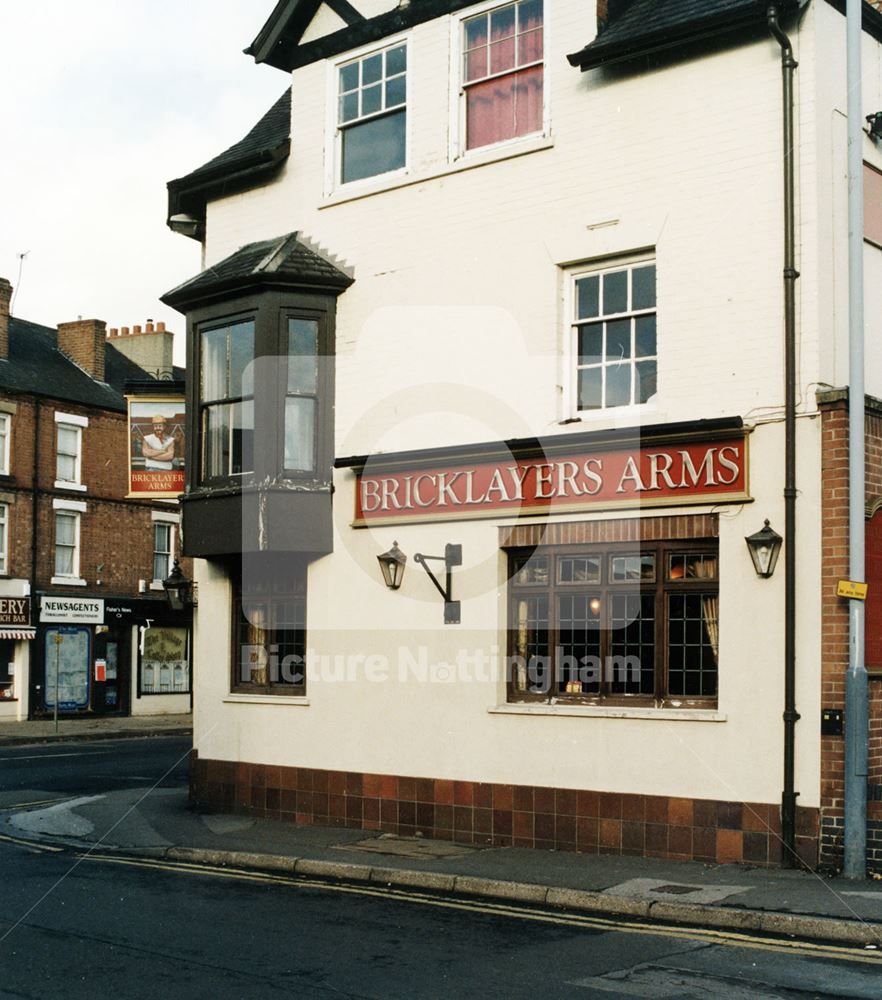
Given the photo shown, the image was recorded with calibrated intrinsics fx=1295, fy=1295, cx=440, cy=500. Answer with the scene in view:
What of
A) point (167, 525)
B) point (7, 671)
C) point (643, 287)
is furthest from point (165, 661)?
point (643, 287)

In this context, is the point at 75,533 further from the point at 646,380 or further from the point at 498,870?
the point at 498,870

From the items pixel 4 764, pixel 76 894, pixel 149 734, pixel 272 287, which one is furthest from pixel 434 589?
pixel 149 734

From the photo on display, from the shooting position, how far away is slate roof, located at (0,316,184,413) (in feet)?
128

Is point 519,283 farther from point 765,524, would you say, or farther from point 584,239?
point 765,524

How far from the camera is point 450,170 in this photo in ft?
49.1

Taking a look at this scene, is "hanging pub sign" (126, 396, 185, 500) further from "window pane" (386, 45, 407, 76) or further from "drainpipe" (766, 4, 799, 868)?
"drainpipe" (766, 4, 799, 868)

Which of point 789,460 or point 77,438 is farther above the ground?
point 77,438

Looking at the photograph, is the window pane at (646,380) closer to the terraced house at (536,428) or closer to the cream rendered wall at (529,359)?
the terraced house at (536,428)

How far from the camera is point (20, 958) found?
8422 millimetres

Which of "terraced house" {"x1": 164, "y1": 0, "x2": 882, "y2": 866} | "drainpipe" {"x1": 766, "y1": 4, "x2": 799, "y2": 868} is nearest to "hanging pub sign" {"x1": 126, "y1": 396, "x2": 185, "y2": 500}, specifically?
"terraced house" {"x1": 164, "y1": 0, "x2": 882, "y2": 866}

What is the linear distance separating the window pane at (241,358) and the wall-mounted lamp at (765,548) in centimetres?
670

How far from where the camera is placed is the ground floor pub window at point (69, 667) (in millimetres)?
39062

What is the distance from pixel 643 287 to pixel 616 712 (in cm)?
439

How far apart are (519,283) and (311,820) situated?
266 inches
